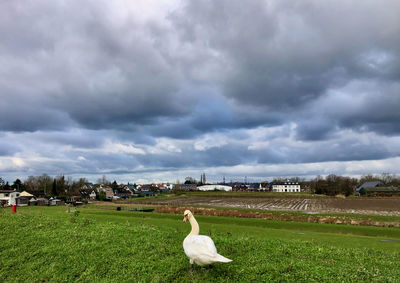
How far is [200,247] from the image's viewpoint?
845cm

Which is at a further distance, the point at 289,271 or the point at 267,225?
the point at 267,225

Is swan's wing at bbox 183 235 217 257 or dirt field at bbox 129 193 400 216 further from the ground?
swan's wing at bbox 183 235 217 257

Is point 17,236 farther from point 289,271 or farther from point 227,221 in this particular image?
point 227,221

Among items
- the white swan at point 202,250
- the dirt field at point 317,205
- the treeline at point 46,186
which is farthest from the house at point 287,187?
the white swan at point 202,250

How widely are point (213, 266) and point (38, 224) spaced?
49.6 feet

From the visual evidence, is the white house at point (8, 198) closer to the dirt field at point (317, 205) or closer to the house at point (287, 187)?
the dirt field at point (317, 205)

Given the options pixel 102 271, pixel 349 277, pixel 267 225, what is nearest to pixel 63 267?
pixel 102 271

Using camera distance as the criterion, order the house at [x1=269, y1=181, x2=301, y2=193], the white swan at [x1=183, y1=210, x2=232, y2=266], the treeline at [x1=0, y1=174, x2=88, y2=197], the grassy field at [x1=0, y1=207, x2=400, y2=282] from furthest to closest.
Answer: the house at [x1=269, y1=181, x2=301, y2=193] → the treeline at [x1=0, y1=174, x2=88, y2=197] → the grassy field at [x1=0, y1=207, x2=400, y2=282] → the white swan at [x1=183, y1=210, x2=232, y2=266]

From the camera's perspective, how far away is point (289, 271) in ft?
31.9

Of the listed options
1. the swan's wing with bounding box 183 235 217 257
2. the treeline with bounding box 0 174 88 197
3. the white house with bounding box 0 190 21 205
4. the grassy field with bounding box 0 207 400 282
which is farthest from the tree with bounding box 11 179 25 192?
the swan's wing with bounding box 183 235 217 257

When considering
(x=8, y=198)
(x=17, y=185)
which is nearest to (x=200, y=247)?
(x=8, y=198)

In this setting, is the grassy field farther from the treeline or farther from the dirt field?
the treeline

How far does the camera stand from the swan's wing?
324 inches

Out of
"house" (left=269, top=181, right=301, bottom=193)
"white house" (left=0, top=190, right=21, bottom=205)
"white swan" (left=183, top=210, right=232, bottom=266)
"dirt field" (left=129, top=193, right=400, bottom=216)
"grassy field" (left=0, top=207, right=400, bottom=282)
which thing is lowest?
"house" (left=269, top=181, right=301, bottom=193)
